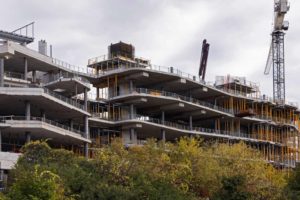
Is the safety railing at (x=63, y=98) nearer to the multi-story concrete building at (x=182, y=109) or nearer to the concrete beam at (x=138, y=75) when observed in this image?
the multi-story concrete building at (x=182, y=109)

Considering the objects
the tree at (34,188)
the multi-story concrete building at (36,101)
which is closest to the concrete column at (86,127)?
the multi-story concrete building at (36,101)

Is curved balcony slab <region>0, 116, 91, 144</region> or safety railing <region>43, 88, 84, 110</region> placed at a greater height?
safety railing <region>43, 88, 84, 110</region>

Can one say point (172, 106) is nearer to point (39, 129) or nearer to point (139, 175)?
point (39, 129)

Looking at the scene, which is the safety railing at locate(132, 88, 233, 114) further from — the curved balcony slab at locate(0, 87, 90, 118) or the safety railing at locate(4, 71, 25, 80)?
the safety railing at locate(4, 71, 25, 80)

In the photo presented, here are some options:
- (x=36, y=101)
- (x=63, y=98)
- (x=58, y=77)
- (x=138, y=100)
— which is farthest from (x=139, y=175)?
(x=138, y=100)

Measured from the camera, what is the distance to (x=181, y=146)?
76625 millimetres

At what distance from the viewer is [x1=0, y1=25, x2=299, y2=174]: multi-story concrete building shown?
79.2 m

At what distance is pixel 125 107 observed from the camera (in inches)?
3964

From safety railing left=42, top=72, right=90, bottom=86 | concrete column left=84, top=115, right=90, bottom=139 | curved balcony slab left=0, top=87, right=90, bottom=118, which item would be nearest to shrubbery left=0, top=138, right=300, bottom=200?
concrete column left=84, top=115, right=90, bottom=139

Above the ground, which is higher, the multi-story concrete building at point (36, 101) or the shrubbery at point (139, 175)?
the multi-story concrete building at point (36, 101)

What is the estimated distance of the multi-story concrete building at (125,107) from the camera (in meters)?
79.2

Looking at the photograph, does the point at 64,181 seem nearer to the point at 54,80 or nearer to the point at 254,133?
the point at 54,80

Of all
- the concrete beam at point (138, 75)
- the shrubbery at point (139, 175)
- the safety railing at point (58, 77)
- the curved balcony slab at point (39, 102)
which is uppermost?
the concrete beam at point (138, 75)

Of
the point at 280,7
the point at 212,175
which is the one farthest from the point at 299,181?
the point at 280,7
